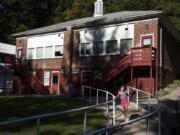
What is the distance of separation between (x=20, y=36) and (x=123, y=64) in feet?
52.8

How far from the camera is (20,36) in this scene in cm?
4112

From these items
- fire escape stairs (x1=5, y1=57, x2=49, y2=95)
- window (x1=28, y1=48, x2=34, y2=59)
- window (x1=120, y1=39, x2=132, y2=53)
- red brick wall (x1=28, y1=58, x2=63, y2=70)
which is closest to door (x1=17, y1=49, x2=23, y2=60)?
window (x1=28, y1=48, x2=34, y2=59)

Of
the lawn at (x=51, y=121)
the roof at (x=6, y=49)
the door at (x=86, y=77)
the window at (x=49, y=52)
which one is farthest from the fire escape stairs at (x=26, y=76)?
the lawn at (x=51, y=121)

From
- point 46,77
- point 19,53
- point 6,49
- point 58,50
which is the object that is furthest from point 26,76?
point 6,49

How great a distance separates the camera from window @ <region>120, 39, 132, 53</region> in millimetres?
30644

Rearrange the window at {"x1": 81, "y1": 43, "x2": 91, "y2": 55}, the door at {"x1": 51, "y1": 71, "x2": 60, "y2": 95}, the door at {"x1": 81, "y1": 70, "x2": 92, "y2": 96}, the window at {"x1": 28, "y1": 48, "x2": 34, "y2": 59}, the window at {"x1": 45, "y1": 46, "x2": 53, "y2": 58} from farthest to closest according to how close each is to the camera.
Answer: the window at {"x1": 28, "y1": 48, "x2": 34, "y2": 59}, the window at {"x1": 45, "y1": 46, "x2": 53, "y2": 58}, the door at {"x1": 51, "y1": 71, "x2": 60, "y2": 95}, the window at {"x1": 81, "y1": 43, "x2": 91, "y2": 55}, the door at {"x1": 81, "y1": 70, "x2": 92, "y2": 96}

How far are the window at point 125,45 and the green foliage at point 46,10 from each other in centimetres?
2176

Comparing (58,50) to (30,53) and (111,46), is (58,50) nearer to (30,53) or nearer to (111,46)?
(30,53)

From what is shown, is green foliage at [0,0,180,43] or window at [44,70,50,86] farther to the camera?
green foliage at [0,0,180,43]

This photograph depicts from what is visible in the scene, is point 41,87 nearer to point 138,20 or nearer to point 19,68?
point 19,68

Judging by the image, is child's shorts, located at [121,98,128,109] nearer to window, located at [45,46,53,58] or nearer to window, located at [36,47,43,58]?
window, located at [45,46,53,58]

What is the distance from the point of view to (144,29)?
29.9 meters

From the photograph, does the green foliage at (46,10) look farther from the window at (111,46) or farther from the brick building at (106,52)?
the window at (111,46)

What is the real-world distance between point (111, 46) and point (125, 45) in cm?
160
